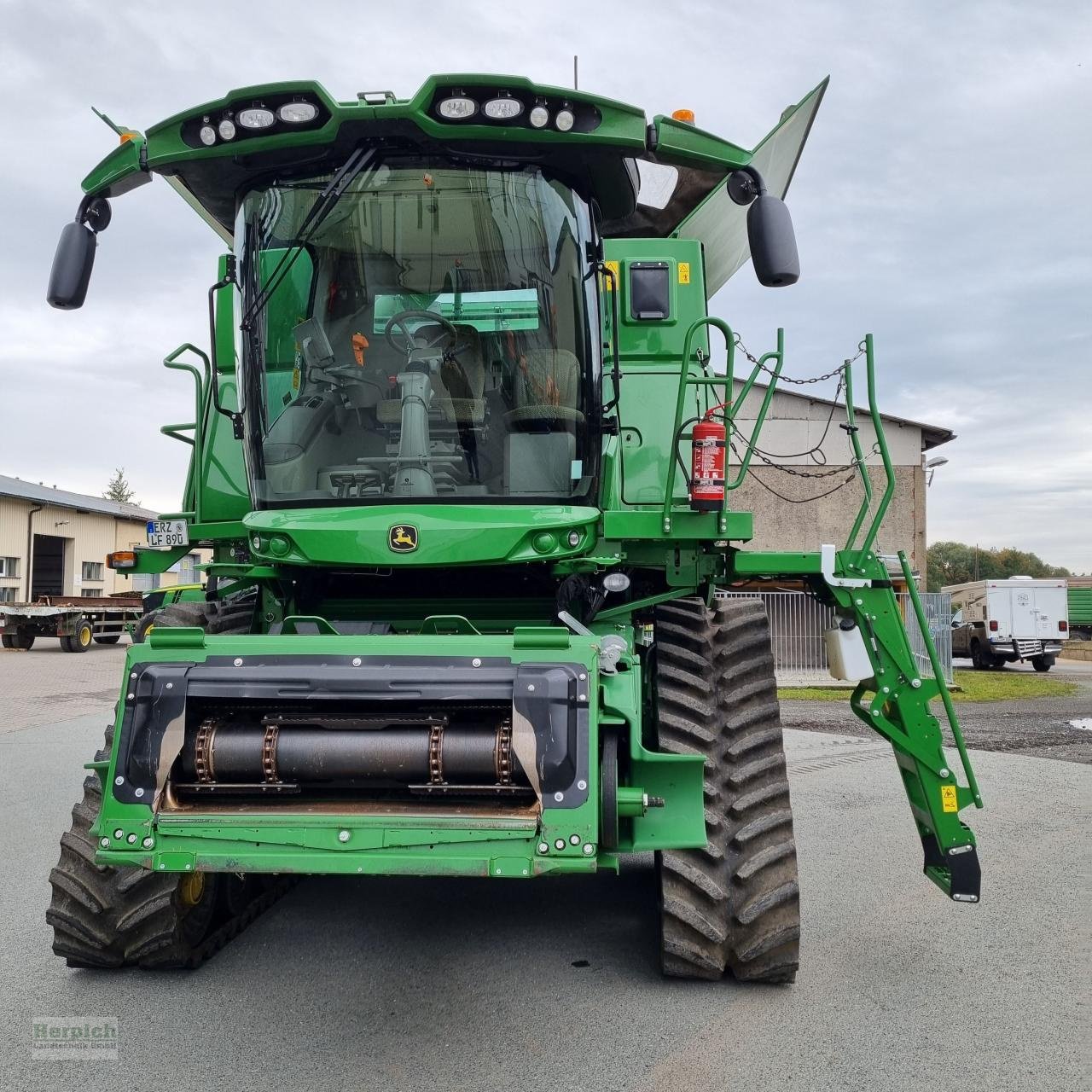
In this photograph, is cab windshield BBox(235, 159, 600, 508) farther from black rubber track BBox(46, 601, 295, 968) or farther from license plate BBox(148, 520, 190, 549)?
black rubber track BBox(46, 601, 295, 968)

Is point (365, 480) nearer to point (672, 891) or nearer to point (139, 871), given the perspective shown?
point (139, 871)

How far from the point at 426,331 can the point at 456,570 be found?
39.6 inches

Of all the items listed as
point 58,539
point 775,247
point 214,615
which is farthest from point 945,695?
point 58,539

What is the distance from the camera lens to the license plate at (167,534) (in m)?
5.38

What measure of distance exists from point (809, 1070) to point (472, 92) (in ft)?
11.7

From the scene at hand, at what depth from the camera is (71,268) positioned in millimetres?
4254

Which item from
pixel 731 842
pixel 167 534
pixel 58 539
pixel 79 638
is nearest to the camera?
pixel 731 842

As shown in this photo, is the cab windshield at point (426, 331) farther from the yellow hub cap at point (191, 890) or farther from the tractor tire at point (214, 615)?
the yellow hub cap at point (191, 890)

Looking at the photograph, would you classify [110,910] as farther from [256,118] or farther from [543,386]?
[256,118]

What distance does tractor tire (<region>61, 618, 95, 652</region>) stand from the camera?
84.8 feet

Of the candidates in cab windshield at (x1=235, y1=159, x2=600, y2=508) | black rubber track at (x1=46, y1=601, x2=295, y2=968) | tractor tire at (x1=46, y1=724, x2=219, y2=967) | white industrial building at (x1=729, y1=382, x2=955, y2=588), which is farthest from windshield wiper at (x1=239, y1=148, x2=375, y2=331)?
white industrial building at (x1=729, y1=382, x2=955, y2=588)

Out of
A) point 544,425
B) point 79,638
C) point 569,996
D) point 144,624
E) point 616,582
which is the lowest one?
point 569,996

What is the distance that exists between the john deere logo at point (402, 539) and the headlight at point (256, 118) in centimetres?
162

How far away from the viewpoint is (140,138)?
14.0 feet
